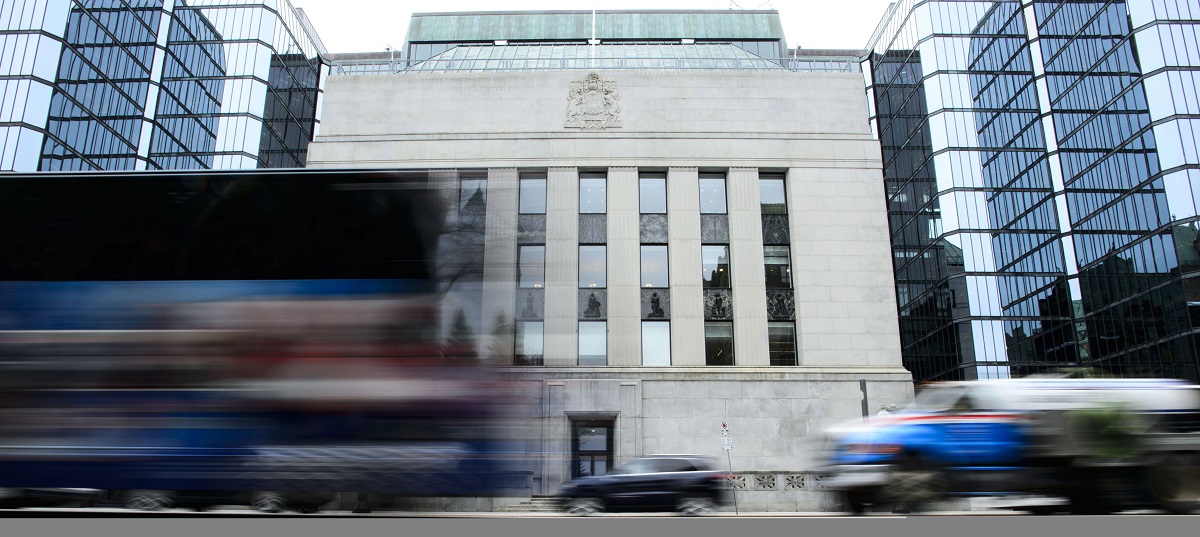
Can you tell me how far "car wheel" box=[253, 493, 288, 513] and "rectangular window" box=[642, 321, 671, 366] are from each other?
2123cm

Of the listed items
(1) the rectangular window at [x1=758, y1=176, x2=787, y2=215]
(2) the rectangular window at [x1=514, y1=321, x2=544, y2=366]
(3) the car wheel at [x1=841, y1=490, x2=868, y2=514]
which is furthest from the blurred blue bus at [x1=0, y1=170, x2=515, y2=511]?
(1) the rectangular window at [x1=758, y1=176, x2=787, y2=215]

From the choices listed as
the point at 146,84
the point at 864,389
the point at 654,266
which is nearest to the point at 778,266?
the point at 654,266

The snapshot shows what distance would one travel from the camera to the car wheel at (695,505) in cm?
1588

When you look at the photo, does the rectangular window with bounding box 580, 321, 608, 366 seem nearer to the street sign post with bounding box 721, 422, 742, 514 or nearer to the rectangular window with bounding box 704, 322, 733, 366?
the rectangular window with bounding box 704, 322, 733, 366

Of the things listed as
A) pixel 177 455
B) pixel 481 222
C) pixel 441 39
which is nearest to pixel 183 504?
pixel 177 455

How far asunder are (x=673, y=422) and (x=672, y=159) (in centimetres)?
1070

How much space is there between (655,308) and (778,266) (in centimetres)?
527

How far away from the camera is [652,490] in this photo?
16.1 m

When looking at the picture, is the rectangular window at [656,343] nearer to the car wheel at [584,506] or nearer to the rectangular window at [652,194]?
the rectangular window at [652,194]

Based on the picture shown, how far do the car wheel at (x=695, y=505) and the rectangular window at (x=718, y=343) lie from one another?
12.5 meters

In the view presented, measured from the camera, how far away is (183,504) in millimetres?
7785

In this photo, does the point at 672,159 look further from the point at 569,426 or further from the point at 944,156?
the point at 944,156

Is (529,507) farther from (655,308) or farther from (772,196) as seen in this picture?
(772,196)

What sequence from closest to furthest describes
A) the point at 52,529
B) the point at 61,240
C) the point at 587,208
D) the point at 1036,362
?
the point at 52,529
the point at 61,240
the point at 587,208
the point at 1036,362
